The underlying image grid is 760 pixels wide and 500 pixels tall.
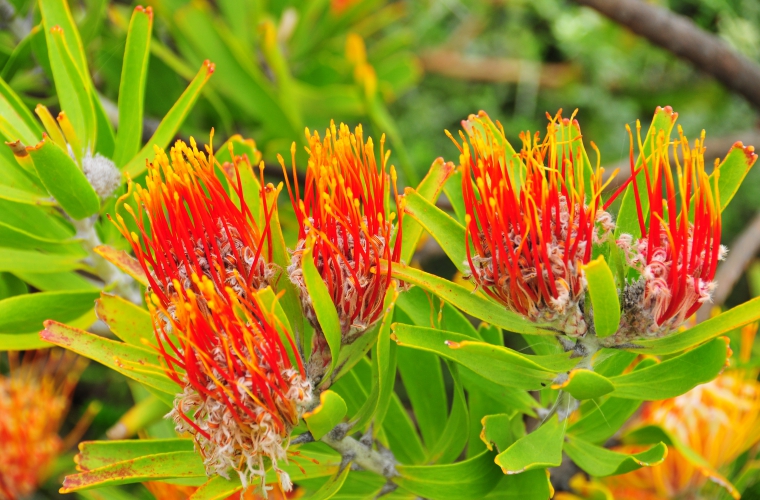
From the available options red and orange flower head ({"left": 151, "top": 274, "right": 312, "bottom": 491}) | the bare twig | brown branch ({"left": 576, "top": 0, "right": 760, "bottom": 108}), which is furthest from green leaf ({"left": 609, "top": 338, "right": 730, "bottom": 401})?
brown branch ({"left": 576, "top": 0, "right": 760, "bottom": 108})

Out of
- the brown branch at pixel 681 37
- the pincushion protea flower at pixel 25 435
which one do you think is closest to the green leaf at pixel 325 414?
the pincushion protea flower at pixel 25 435

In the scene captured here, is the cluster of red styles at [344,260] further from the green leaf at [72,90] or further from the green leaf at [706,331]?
the green leaf at [72,90]

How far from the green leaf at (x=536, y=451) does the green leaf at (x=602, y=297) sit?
0.08 m

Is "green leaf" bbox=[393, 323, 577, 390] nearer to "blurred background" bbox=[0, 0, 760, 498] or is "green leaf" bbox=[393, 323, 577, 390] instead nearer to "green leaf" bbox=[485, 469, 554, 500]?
"green leaf" bbox=[485, 469, 554, 500]

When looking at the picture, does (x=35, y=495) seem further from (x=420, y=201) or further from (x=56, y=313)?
(x=420, y=201)

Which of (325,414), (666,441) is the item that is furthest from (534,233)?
(666,441)

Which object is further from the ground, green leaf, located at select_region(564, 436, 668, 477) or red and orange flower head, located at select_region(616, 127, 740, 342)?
red and orange flower head, located at select_region(616, 127, 740, 342)

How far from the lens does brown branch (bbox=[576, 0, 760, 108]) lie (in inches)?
45.5

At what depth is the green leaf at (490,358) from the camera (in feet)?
1.26

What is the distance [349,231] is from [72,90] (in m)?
0.32

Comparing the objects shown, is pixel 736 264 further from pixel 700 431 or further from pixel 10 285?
pixel 10 285

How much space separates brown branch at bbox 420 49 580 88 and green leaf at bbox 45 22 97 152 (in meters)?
1.21

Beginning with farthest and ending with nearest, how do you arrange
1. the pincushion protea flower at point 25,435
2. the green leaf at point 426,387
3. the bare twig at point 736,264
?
1. the bare twig at point 736,264
2. the pincushion protea flower at point 25,435
3. the green leaf at point 426,387

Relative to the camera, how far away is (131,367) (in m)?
0.42
